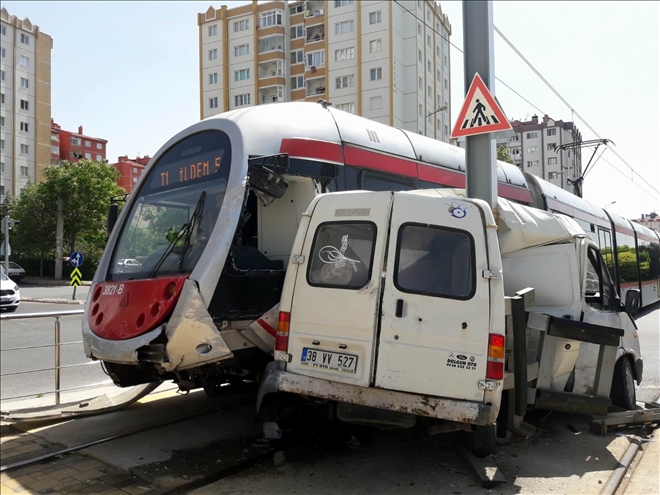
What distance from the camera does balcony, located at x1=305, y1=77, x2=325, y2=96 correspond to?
58344 millimetres

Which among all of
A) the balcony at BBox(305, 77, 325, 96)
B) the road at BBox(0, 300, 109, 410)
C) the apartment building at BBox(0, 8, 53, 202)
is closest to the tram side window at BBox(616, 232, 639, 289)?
the road at BBox(0, 300, 109, 410)

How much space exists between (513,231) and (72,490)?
478cm

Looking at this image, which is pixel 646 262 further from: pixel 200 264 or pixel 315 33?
pixel 315 33

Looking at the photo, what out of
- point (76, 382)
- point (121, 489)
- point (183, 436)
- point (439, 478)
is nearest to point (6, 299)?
point (76, 382)

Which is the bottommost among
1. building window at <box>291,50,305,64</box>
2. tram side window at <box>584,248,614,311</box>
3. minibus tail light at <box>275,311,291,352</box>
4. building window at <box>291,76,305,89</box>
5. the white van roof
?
minibus tail light at <box>275,311,291,352</box>

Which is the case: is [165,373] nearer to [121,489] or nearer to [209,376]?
[209,376]

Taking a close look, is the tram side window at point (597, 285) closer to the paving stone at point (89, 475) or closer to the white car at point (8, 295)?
the paving stone at point (89, 475)

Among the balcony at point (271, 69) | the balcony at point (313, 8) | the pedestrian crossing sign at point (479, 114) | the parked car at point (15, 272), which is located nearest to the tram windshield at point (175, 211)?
the pedestrian crossing sign at point (479, 114)

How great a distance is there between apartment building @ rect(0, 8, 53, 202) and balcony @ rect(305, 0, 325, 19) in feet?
115

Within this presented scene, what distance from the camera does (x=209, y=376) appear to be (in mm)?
5617

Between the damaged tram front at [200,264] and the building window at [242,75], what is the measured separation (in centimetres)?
5821

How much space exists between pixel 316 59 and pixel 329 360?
56.8 meters

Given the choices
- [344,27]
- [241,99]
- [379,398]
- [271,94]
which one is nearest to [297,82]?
[271,94]

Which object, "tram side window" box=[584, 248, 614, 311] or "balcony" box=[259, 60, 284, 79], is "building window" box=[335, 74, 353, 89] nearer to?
"balcony" box=[259, 60, 284, 79]
